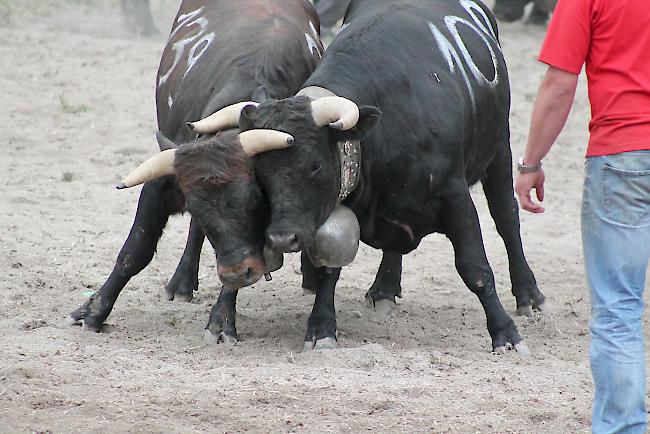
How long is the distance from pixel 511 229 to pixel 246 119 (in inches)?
102

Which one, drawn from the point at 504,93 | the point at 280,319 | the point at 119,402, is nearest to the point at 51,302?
the point at 280,319

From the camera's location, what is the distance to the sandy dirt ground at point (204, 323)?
4.89 meters

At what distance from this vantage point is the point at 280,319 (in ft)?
22.2

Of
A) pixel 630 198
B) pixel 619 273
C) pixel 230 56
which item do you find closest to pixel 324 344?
pixel 230 56

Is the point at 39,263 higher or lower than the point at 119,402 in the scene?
lower

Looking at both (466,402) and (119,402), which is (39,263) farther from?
(466,402)

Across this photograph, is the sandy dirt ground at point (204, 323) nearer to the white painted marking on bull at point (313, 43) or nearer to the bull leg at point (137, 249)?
the bull leg at point (137, 249)

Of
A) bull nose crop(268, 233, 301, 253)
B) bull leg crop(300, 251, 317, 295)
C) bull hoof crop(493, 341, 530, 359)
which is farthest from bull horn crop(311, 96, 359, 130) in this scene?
bull leg crop(300, 251, 317, 295)

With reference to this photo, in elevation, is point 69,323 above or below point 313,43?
below

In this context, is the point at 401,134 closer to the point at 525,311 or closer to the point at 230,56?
the point at 230,56

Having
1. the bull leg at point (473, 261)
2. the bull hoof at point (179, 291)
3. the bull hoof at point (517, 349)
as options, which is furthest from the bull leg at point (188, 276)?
the bull hoof at point (517, 349)

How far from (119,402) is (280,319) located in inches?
77.2

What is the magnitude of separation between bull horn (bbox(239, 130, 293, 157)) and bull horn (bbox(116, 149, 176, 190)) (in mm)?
398

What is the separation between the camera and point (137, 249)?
20.9 feet
